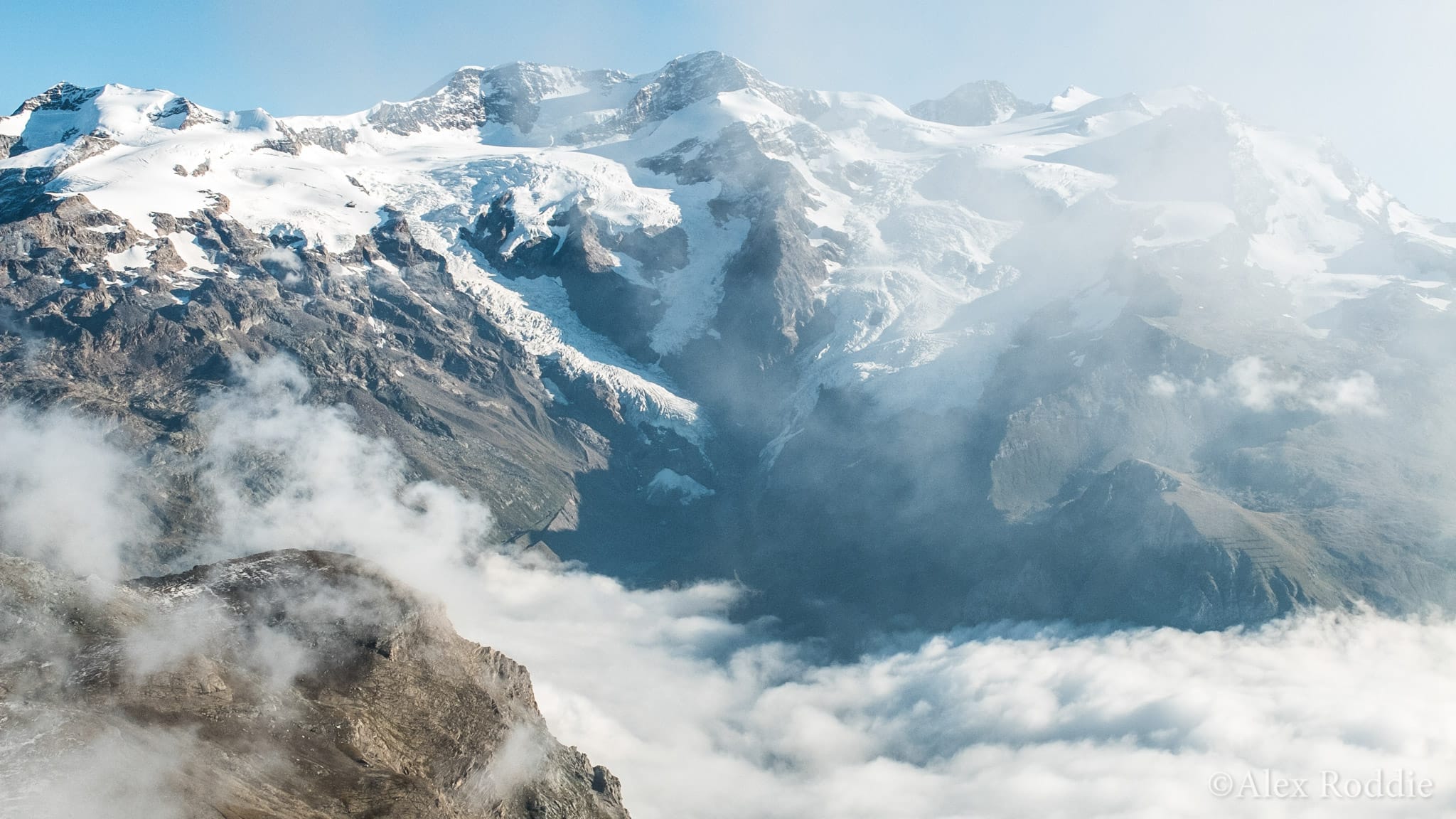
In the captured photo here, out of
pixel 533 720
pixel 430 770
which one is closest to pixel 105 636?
pixel 430 770

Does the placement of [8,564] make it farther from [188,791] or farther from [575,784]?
[575,784]

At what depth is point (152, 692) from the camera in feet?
315

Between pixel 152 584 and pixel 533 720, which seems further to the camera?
pixel 533 720

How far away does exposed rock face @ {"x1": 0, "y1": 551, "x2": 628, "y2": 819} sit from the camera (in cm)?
8538

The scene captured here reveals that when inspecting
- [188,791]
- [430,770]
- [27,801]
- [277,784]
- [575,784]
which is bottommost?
[575,784]

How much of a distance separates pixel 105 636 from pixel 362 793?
31.2 m

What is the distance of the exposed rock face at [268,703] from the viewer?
8538 centimetres

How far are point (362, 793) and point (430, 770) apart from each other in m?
11.5

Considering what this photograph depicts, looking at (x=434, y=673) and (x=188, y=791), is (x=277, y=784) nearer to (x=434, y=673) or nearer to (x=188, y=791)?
(x=188, y=791)

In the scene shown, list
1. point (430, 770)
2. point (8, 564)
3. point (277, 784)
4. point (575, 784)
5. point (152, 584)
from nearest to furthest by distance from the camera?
point (277, 784) < point (8, 564) < point (430, 770) < point (152, 584) < point (575, 784)

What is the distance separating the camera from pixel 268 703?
10369 centimetres

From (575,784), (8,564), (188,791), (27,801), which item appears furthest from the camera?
(575,784)

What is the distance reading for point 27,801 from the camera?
76688 millimetres

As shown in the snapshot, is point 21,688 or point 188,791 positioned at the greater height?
point 21,688
